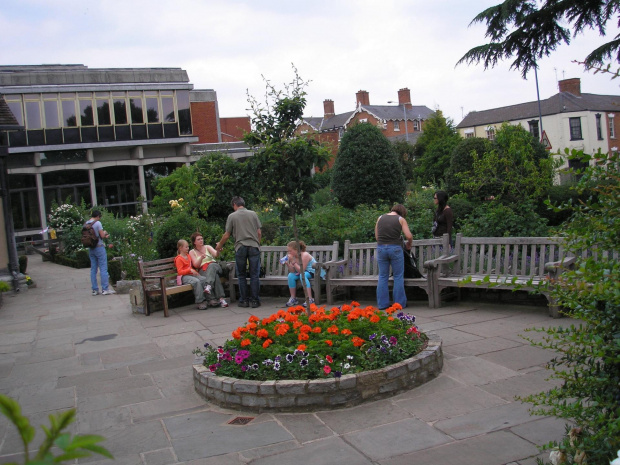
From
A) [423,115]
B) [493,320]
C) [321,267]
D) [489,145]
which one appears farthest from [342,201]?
[423,115]

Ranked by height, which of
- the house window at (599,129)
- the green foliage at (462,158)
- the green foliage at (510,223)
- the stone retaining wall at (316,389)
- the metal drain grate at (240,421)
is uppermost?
the house window at (599,129)

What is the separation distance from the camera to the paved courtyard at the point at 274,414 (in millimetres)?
4133

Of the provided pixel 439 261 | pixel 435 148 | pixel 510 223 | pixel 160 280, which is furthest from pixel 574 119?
pixel 160 280

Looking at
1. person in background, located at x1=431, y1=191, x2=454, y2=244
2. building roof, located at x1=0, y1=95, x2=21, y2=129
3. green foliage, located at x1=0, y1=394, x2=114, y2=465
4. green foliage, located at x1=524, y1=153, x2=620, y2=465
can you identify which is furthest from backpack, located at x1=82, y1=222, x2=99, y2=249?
green foliage, located at x1=0, y1=394, x2=114, y2=465

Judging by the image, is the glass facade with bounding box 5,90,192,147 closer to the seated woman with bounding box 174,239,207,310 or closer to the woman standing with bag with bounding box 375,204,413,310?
the seated woman with bounding box 174,239,207,310

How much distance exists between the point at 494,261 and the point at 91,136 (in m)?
31.6

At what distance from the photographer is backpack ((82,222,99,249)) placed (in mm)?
12602

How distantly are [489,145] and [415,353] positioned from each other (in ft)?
32.4

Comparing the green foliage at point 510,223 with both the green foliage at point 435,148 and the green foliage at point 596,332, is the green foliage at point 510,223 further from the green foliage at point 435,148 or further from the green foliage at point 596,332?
the green foliage at point 435,148

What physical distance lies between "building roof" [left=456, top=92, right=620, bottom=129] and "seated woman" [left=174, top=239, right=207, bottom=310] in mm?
40136

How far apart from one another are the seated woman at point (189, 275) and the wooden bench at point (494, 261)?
404cm

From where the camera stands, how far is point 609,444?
2.67 m

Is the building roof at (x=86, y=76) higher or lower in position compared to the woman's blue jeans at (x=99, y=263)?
higher

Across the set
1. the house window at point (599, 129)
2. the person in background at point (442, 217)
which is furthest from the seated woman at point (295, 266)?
the house window at point (599, 129)
